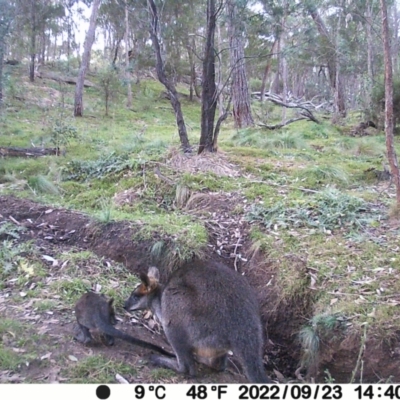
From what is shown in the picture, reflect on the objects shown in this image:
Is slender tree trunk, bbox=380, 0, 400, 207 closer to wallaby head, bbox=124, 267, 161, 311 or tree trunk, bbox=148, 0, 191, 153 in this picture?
wallaby head, bbox=124, 267, 161, 311

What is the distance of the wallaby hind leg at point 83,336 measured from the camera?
3793 millimetres

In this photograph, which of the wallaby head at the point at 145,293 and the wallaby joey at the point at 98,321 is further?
the wallaby head at the point at 145,293

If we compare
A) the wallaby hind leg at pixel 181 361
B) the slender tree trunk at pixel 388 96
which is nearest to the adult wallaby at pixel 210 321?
the wallaby hind leg at pixel 181 361

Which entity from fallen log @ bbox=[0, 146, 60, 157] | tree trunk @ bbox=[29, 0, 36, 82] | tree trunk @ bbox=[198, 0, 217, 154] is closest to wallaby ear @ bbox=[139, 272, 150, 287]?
tree trunk @ bbox=[198, 0, 217, 154]

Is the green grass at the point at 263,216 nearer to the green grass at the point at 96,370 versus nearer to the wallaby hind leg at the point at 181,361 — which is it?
the green grass at the point at 96,370

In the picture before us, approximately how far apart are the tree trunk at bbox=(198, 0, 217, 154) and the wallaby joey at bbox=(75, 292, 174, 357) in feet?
15.0

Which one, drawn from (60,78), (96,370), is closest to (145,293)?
(96,370)

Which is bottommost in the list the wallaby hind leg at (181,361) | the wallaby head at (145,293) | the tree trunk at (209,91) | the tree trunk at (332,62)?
the wallaby hind leg at (181,361)

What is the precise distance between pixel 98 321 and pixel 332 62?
1658cm

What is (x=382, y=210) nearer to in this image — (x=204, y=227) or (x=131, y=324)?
(x=204, y=227)

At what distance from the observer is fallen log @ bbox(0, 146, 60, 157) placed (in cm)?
907

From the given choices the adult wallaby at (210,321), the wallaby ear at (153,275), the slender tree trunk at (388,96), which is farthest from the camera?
the slender tree trunk at (388,96)

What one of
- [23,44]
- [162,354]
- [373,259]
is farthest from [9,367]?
[23,44]

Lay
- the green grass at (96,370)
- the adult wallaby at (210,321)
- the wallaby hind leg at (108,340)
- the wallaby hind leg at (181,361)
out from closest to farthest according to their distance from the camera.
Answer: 1. the green grass at (96,370)
2. the adult wallaby at (210,321)
3. the wallaby hind leg at (181,361)
4. the wallaby hind leg at (108,340)
